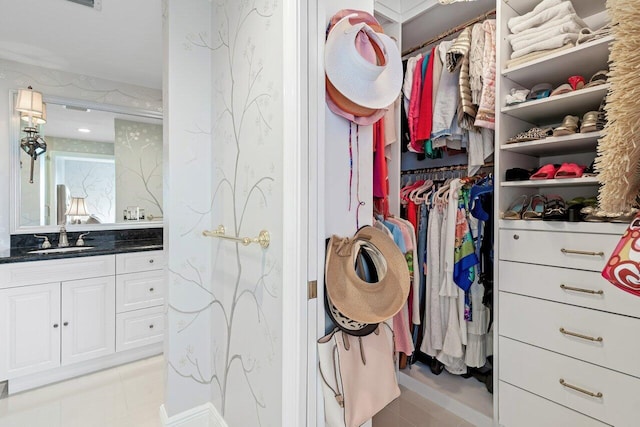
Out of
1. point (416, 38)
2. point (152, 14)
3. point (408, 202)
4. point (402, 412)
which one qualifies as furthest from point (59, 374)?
point (416, 38)

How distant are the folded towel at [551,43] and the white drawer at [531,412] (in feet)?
5.41

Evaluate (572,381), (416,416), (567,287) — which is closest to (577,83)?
(567,287)

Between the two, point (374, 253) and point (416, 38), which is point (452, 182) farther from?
point (416, 38)

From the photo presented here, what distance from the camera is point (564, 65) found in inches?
Result: 57.8

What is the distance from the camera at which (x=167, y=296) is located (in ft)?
5.56

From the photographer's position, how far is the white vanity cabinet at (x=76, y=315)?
2.08 meters

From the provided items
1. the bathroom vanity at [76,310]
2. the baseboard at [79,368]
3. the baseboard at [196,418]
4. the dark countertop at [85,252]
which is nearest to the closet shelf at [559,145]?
the baseboard at [196,418]

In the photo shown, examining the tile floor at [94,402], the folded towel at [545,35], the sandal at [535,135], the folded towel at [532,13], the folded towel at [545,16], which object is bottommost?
the tile floor at [94,402]

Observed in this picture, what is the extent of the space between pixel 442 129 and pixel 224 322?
1.72m

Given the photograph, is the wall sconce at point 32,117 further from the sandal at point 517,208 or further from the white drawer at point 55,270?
the sandal at point 517,208

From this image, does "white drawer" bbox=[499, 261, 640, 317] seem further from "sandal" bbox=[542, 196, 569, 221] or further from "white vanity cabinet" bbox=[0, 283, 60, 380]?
"white vanity cabinet" bbox=[0, 283, 60, 380]

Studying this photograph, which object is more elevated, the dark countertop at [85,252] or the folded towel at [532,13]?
the folded towel at [532,13]

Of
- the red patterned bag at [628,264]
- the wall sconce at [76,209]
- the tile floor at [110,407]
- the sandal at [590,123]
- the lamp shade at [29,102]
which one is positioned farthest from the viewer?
the wall sconce at [76,209]

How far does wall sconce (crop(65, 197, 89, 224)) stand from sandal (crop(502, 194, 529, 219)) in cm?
330
